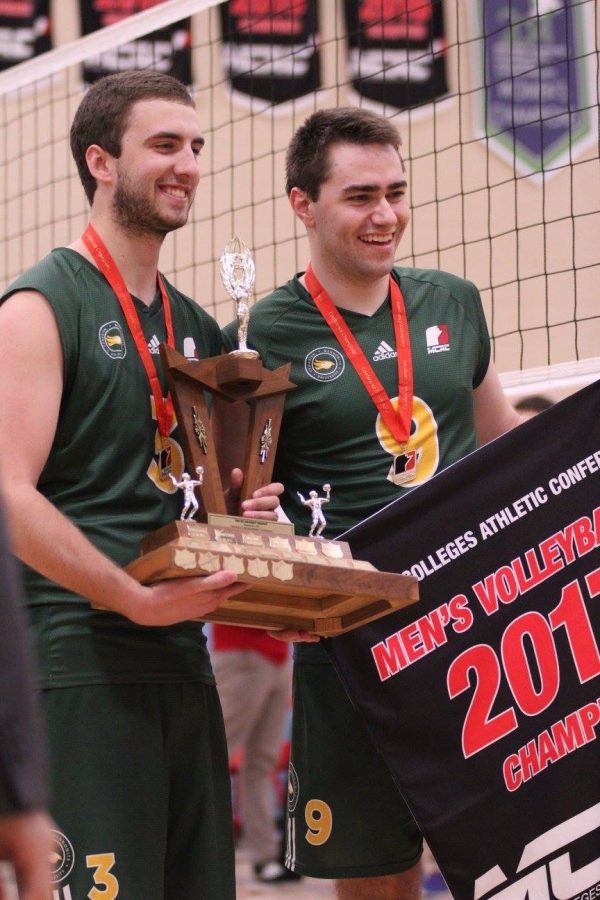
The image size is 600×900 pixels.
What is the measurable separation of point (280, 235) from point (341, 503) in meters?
6.44

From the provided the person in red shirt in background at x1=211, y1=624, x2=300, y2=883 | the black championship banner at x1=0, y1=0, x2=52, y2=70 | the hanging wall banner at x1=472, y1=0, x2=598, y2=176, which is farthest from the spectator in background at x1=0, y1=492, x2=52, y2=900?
the black championship banner at x1=0, y1=0, x2=52, y2=70

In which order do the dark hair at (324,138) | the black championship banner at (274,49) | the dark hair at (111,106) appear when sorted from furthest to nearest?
the black championship banner at (274,49)
the dark hair at (324,138)
the dark hair at (111,106)

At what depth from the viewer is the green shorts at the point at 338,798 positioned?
11.1 feet

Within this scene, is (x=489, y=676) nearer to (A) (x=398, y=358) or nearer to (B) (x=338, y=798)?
(B) (x=338, y=798)

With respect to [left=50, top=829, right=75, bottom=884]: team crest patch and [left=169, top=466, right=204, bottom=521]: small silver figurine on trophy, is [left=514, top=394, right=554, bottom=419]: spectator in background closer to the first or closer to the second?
[left=169, top=466, right=204, bottom=521]: small silver figurine on trophy

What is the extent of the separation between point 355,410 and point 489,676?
715mm

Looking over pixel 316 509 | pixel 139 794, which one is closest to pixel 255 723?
pixel 316 509

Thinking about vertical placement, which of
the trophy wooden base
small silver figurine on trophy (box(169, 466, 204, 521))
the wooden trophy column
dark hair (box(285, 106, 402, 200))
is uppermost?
dark hair (box(285, 106, 402, 200))

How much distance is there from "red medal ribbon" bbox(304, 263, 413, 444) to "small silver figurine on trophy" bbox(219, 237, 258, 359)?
0.23 meters

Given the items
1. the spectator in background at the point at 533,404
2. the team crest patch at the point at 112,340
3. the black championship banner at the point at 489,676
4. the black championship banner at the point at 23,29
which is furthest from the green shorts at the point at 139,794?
the black championship banner at the point at 23,29

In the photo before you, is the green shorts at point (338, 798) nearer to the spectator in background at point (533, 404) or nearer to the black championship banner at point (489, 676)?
the black championship banner at point (489, 676)

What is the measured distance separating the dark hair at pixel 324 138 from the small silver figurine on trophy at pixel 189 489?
101cm

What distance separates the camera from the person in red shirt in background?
20.6ft

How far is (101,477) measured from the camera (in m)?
3.04
